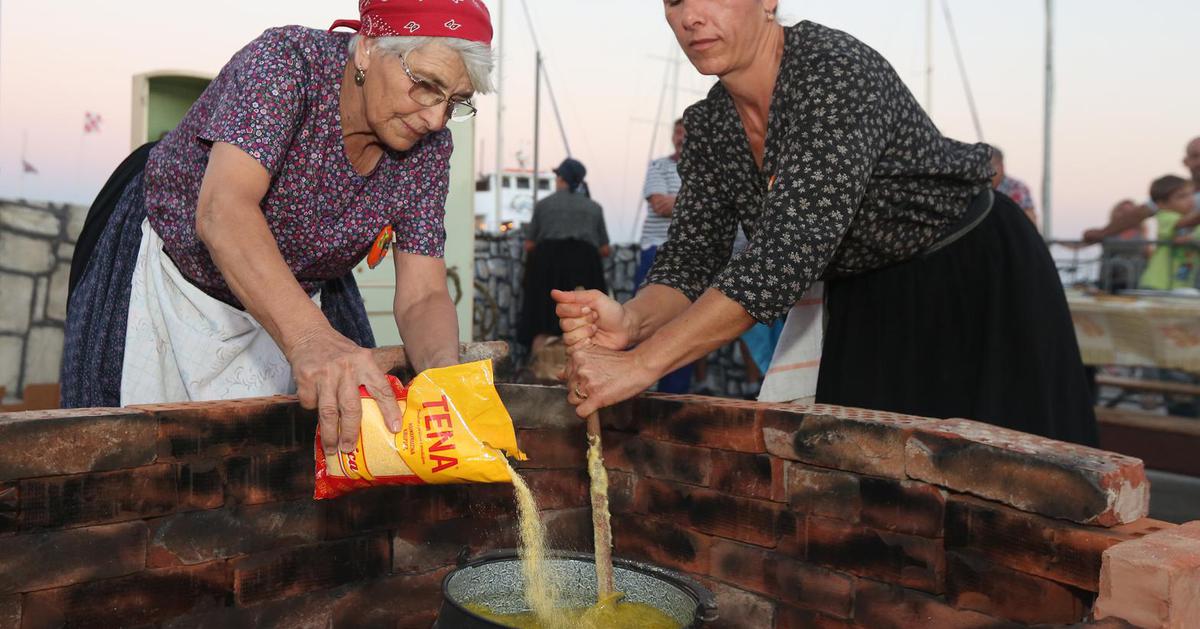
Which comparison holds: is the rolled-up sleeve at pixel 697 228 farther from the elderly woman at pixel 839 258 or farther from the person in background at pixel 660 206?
the person in background at pixel 660 206

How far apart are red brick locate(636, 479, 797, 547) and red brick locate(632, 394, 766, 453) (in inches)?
3.9

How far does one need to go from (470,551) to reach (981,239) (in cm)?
140

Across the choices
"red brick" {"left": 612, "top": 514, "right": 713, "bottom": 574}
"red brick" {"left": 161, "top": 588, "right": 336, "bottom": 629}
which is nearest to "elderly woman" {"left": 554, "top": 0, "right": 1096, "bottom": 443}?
"red brick" {"left": 612, "top": 514, "right": 713, "bottom": 574}

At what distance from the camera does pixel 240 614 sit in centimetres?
165

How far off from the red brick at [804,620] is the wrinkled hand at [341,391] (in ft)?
2.54

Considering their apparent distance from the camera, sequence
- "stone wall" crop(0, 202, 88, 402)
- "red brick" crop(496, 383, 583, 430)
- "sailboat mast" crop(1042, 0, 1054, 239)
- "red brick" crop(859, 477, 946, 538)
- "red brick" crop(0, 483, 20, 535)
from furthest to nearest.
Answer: "sailboat mast" crop(1042, 0, 1054, 239) < "stone wall" crop(0, 202, 88, 402) < "red brick" crop(496, 383, 583, 430) < "red brick" crop(859, 477, 946, 538) < "red brick" crop(0, 483, 20, 535)

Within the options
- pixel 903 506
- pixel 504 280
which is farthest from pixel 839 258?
pixel 504 280

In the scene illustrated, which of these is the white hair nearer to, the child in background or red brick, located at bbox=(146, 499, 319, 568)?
red brick, located at bbox=(146, 499, 319, 568)

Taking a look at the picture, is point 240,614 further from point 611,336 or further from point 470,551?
point 611,336

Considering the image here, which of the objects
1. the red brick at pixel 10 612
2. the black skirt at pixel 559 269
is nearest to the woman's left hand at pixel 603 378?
the red brick at pixel 10 612

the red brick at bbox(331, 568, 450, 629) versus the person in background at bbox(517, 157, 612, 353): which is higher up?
the person in background at bbox(517, 157, 612, 353)

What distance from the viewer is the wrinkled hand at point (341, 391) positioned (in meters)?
1.47

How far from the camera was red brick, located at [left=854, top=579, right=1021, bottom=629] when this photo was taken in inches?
57.4

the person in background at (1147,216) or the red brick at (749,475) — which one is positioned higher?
the person in background at (1147,216)
